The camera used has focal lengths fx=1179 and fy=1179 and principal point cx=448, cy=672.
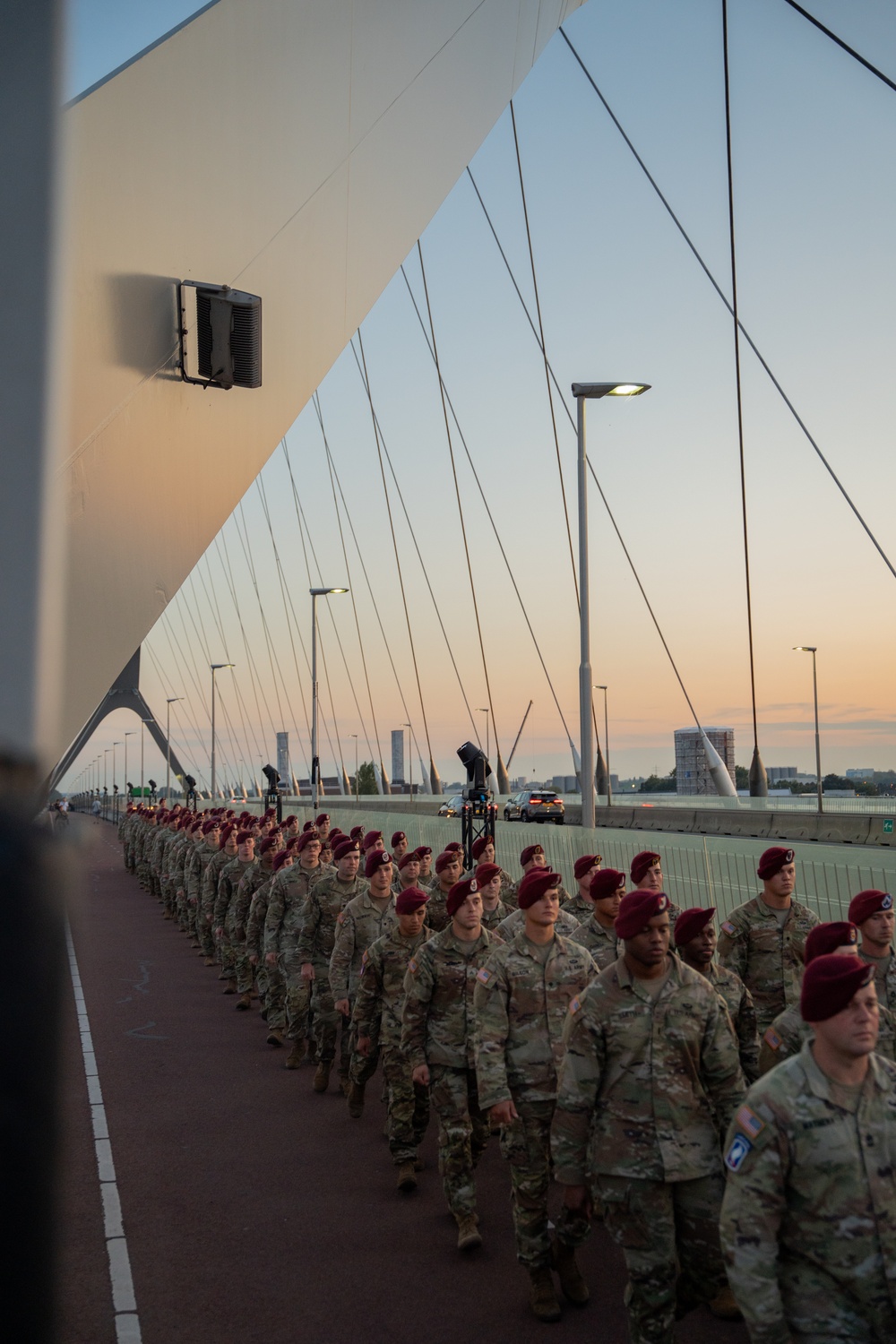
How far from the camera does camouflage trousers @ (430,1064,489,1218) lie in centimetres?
649

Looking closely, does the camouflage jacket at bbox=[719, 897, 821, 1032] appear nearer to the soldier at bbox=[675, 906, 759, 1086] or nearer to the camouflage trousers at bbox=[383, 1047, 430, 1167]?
the soldier at bbox=[675, 906, 759, 1086]

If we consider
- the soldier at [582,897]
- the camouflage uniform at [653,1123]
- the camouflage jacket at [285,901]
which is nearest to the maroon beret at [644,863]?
the soldier at [582,897]

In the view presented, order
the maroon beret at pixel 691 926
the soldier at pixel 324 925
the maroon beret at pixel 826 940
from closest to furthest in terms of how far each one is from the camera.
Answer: the maroon beret at pixel 826 940, the maroon beret at pixel 691 926, the soldier at pixel 324 925

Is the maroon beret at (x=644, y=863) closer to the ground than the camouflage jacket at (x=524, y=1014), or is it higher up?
higher up

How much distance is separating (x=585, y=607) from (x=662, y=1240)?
13221 mm

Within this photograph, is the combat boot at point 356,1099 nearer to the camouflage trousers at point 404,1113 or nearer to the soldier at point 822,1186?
the camouflage trousers at point 404,1113

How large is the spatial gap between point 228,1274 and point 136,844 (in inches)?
1362

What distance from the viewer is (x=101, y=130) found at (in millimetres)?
4453

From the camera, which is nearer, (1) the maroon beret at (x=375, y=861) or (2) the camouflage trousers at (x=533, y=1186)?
(2) the camouflage trousers at (x=533, y=1186)

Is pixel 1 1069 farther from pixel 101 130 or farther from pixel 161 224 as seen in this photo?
pixel 161 224

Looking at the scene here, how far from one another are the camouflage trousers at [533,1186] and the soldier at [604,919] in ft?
4.00

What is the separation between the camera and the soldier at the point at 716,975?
587 centimetres

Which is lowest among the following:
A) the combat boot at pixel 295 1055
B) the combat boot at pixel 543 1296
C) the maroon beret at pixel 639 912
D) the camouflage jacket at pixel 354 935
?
the combat boot at pixel 295 1055

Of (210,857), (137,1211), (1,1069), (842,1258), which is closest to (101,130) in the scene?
(1,1069)
